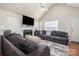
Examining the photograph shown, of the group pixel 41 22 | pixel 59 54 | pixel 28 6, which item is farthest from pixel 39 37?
pixel 28 6

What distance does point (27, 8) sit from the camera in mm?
2016

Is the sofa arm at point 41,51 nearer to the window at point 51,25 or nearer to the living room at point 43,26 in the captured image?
the living room at point 43,26

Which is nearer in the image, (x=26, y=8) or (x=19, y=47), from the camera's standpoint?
(x=19, y=47)

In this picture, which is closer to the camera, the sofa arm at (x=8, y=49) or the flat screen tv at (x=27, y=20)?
the sofa arm at (x=8, y=49)

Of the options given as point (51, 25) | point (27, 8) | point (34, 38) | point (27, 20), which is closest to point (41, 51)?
point (34, 38)

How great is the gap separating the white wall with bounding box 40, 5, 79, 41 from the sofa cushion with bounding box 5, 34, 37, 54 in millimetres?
378

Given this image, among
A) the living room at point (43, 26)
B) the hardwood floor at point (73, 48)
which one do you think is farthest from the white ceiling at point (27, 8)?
the hardwood floor at point (73, 48)

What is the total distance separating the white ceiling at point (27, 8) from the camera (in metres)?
1.94

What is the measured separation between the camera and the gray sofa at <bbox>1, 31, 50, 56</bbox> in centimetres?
191

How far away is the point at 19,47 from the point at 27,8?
0.72 metres

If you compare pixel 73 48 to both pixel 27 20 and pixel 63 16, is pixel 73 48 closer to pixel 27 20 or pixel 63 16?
pixel 63 16

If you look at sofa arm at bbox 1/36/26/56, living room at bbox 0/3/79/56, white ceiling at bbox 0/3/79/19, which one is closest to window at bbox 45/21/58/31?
living room at bbox 0/3/79/56

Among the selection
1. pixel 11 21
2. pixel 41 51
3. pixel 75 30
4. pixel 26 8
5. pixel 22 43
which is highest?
pixel 26 8

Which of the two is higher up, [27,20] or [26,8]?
[26,8]
